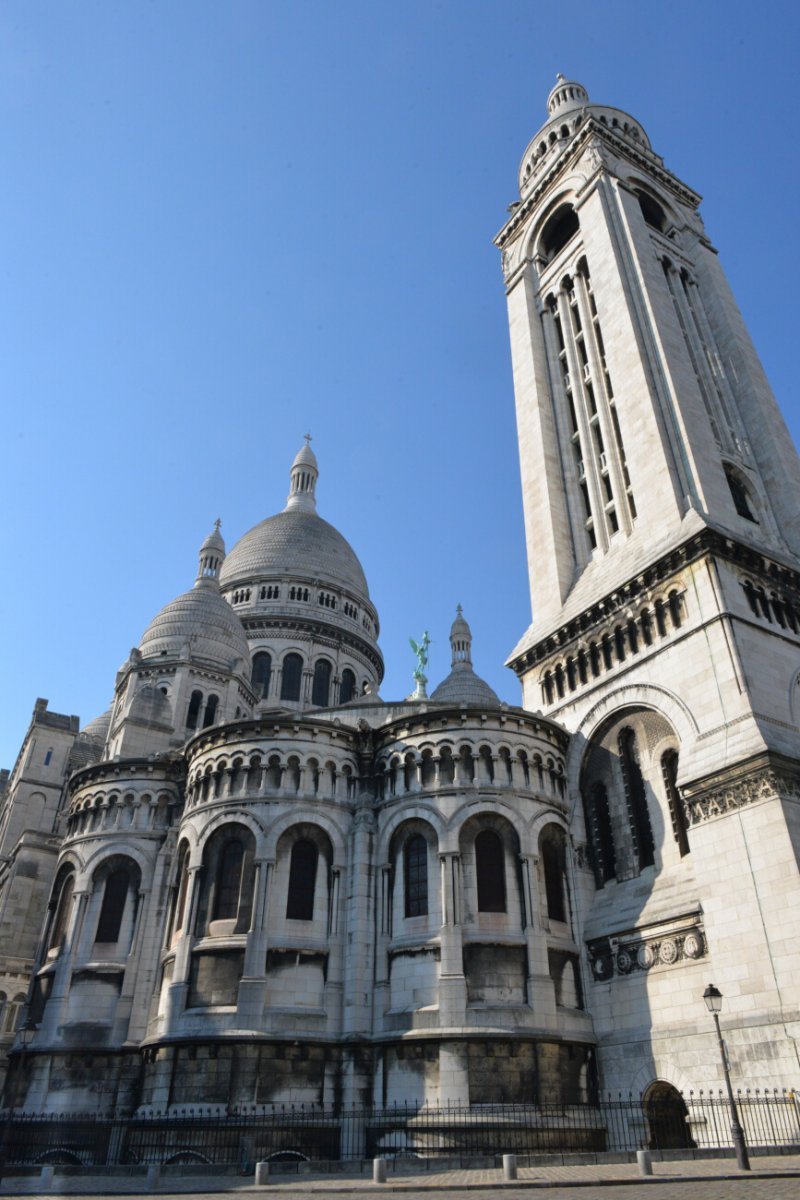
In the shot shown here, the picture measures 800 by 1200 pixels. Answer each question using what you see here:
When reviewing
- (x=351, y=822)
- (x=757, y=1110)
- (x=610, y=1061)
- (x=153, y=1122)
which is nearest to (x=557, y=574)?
(x=351, y=822)

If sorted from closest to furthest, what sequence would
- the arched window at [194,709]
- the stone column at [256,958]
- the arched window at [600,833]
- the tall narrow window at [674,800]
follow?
the stone column at [256,958] → the tall narrow window at [674,800] → the arched window at [600,833] → the arched window at [194,709]

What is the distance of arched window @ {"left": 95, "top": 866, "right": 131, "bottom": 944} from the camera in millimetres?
31859

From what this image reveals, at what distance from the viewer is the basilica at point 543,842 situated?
2423cm

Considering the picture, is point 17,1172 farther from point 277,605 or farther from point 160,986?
point 277,605

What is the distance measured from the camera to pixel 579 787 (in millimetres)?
31156

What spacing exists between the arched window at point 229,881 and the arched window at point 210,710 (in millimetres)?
19331

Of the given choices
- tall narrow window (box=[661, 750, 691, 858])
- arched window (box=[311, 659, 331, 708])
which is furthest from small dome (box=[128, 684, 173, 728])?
tall narrow window (box=[661, 750, 691, 858])

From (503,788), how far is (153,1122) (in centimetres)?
1446

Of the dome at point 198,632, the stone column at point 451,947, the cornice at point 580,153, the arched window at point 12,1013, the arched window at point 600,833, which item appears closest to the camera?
the stone column at point 451,947

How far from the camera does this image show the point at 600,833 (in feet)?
98.1

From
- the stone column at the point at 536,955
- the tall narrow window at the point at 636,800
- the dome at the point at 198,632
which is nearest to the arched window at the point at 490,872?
the stone column at the point at 536,955

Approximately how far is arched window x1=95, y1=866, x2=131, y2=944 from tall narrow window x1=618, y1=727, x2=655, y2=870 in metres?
19.1

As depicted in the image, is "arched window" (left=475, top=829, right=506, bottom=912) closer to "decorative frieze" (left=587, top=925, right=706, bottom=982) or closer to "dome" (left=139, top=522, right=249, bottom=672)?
"decorative frieze" (left=587, top=925, right=706, bottom=982)

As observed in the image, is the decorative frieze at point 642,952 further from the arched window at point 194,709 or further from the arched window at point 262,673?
the arched window at point 262,673
